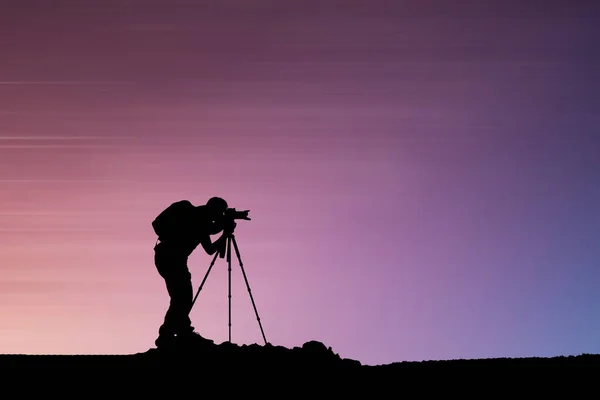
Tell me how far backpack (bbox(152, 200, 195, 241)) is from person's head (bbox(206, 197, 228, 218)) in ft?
1.66

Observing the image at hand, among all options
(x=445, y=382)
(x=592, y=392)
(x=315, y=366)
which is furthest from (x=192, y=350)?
(x=592, y=392)

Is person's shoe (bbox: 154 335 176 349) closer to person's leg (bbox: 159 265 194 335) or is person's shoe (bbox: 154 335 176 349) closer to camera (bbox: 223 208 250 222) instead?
person's leg (bbox: 159 265 194 335)

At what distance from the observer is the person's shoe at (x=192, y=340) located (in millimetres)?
17786

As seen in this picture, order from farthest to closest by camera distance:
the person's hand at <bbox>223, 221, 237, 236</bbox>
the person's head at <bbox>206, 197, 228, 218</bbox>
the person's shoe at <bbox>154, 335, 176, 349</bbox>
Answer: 1. the person's hand at <bbox>223, 221, 237, 236</bbox>
2. the person's head at <bbox>206, 197, 228, 218</bbox>
3. the person's shoe at <bbox>154, 335, 176, 349</bbox>

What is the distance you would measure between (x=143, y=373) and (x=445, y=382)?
19.6 feet

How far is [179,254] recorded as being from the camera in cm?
1814

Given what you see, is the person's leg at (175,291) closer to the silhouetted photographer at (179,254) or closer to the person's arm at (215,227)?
the silhouetted photographer at (179,254)

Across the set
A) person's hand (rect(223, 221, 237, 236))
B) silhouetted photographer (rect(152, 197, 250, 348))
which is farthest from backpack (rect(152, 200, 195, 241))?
person's hand (rect(223, 221, 237, 236))

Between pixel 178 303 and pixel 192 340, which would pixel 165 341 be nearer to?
pixel 192 340

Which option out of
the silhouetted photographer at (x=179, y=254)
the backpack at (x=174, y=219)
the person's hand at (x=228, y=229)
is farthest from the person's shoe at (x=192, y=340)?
the person's hand at (x=228, y=229)

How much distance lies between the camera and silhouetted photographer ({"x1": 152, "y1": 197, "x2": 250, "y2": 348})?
17.9 metres

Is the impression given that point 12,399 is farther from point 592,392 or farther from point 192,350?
point 592,392

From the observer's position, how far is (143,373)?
51.5 ft

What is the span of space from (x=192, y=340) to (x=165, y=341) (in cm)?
59
